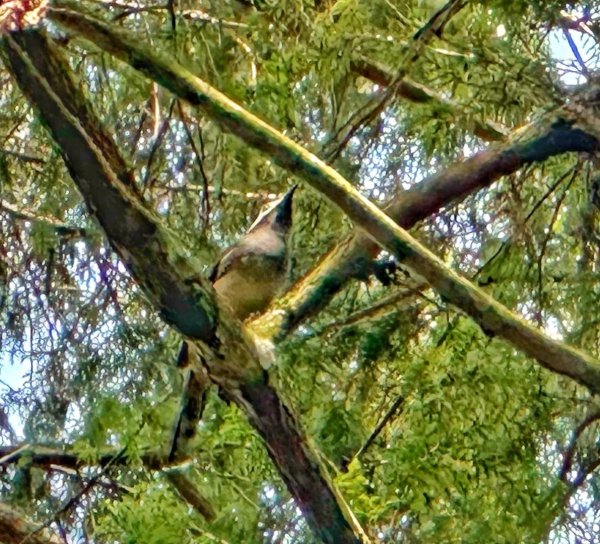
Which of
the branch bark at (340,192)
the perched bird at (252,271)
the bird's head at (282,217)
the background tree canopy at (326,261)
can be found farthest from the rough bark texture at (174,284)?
the bird's head at (282,217)

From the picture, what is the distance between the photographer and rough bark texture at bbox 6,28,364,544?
5.91 ft

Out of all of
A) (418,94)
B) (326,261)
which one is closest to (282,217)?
(326,261)

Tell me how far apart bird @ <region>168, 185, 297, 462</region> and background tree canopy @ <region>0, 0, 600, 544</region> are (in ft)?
0.23

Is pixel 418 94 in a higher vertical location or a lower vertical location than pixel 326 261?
higher

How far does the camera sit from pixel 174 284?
6.32ft

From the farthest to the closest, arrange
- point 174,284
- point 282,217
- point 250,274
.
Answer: point 282,217 < point 250,274 < point 174,284

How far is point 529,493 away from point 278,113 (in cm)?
94

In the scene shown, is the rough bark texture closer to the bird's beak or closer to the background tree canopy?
the background tree canopy

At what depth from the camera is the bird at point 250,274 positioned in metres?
2.31

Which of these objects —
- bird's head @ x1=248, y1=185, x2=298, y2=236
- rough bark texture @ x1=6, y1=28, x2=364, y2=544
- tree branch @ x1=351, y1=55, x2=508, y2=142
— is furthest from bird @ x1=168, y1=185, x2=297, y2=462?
tree branch @ x1=351, y1=55, x2=508, y2=142

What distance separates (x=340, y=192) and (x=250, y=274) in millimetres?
432

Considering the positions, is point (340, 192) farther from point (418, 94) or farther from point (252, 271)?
point (418, 94)

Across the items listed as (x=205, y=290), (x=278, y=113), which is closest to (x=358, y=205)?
(x=205, y=290)

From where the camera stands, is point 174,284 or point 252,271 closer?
point 174,284
